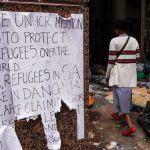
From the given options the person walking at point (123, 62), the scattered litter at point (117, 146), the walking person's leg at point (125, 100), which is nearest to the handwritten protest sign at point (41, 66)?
the scattered litter at point (117, 146)

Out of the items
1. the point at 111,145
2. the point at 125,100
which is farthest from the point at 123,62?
the point at 111,145

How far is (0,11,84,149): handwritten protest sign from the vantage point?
11.6 feet

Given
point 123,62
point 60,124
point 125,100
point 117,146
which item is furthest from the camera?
point 125,100

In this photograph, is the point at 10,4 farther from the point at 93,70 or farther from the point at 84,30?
the point at 93,70

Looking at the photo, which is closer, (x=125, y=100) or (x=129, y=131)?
(x=129, y=131)

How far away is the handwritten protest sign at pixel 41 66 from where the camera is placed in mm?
3541

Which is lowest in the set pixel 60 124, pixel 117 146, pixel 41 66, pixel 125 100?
pixel 117 146

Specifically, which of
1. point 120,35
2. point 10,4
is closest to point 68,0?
point 10,4

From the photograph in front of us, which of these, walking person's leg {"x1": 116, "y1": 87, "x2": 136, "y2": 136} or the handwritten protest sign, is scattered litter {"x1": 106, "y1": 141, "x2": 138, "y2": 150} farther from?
the handwritten protest sign

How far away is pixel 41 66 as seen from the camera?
3.75 metres

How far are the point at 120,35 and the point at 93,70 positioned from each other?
15.6 feet

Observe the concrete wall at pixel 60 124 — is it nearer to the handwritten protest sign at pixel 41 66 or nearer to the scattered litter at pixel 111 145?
the handwritten protest sign at pixel 41 66

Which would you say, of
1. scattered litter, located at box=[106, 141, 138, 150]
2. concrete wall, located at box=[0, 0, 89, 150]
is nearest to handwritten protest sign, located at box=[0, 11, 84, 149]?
concrete wall, located at box=[0, 0, 89, 150]

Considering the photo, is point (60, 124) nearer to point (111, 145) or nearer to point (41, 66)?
point (41, 66)
